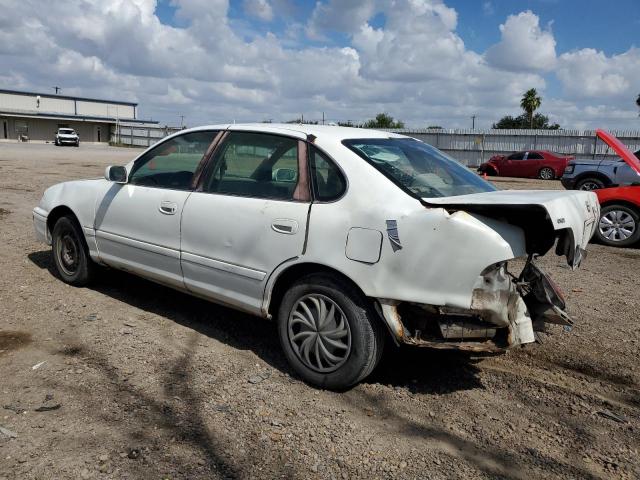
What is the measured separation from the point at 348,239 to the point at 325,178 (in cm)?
50

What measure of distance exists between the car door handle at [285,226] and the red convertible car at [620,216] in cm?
680

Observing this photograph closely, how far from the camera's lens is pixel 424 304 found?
3232 mm

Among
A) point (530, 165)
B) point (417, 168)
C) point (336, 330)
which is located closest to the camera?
point (336, 330)

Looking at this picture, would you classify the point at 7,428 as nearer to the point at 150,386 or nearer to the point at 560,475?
the point at 150,386

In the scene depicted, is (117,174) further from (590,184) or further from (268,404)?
(590,184)

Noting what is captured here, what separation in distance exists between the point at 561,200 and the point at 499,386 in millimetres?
1306

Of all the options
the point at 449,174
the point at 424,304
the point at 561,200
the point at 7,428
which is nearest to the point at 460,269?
the point at 424,304

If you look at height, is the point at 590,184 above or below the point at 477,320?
above

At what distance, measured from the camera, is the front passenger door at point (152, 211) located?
4430 millimetres

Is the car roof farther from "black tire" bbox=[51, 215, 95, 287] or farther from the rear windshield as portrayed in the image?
"black tire" bbox=[51, 215, 95, 287]

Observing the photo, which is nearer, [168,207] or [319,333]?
[319,333]

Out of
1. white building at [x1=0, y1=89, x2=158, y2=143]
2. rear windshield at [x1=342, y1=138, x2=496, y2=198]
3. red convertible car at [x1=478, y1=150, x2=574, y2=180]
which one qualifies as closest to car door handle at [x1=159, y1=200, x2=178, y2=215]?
rear windshield at [x1=342, y1=138, x2=496, y2=198]

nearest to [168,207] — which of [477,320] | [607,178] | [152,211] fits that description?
[152,211]

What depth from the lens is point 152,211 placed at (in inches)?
180
